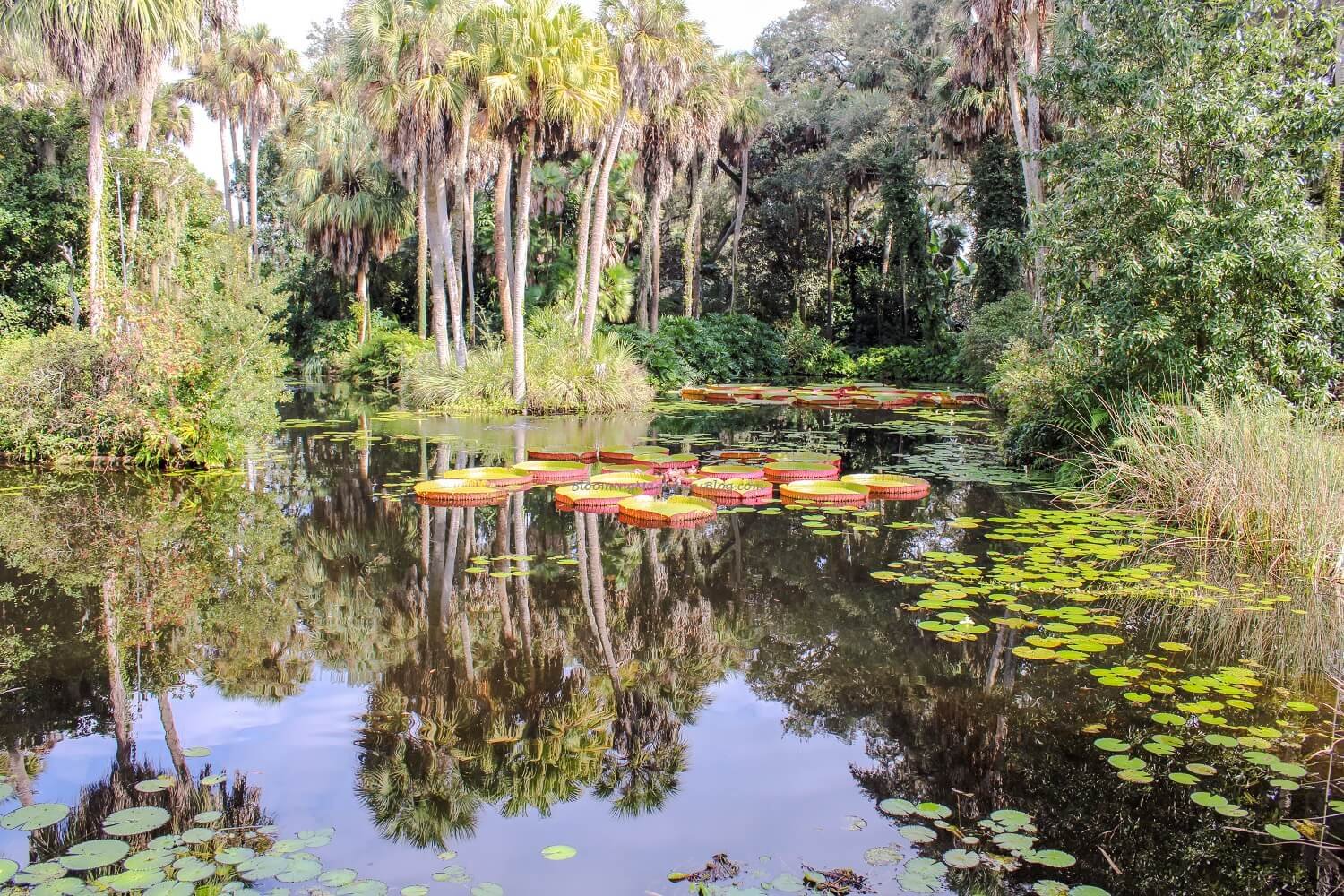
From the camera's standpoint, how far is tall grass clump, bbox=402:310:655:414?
64.8ft

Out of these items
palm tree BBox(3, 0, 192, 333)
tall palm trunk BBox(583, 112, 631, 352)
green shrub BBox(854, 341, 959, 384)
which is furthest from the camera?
green shrub BBox(854, 341, 959, 384)

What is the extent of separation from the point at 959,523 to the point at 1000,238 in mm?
4241

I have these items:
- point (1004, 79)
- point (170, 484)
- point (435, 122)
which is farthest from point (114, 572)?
point (1004, 79)

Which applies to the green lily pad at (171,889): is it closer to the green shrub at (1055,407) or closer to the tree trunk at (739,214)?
the green shrub at (1055,407)

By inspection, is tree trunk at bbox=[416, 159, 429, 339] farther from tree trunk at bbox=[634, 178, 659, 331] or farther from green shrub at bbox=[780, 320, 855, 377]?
green shrub at bbox=[780, 320, 855, 377]

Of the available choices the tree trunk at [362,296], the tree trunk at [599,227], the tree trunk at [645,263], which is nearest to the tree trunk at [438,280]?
the tree trunk at [599,227]

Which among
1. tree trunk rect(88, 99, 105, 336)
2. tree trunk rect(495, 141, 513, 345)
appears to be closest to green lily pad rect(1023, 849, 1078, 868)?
tree trunk rect(88, 99, 105, 336)

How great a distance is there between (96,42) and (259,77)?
19.2 meters

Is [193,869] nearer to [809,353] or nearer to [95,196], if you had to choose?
[95,196]

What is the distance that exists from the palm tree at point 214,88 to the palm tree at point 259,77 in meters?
0.47

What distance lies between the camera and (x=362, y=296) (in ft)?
107

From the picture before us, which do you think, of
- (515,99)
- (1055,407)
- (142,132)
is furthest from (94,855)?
(142,132)

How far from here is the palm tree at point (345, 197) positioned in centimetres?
2906

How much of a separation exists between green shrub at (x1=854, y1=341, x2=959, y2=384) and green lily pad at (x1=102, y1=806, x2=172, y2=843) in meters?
27.6
